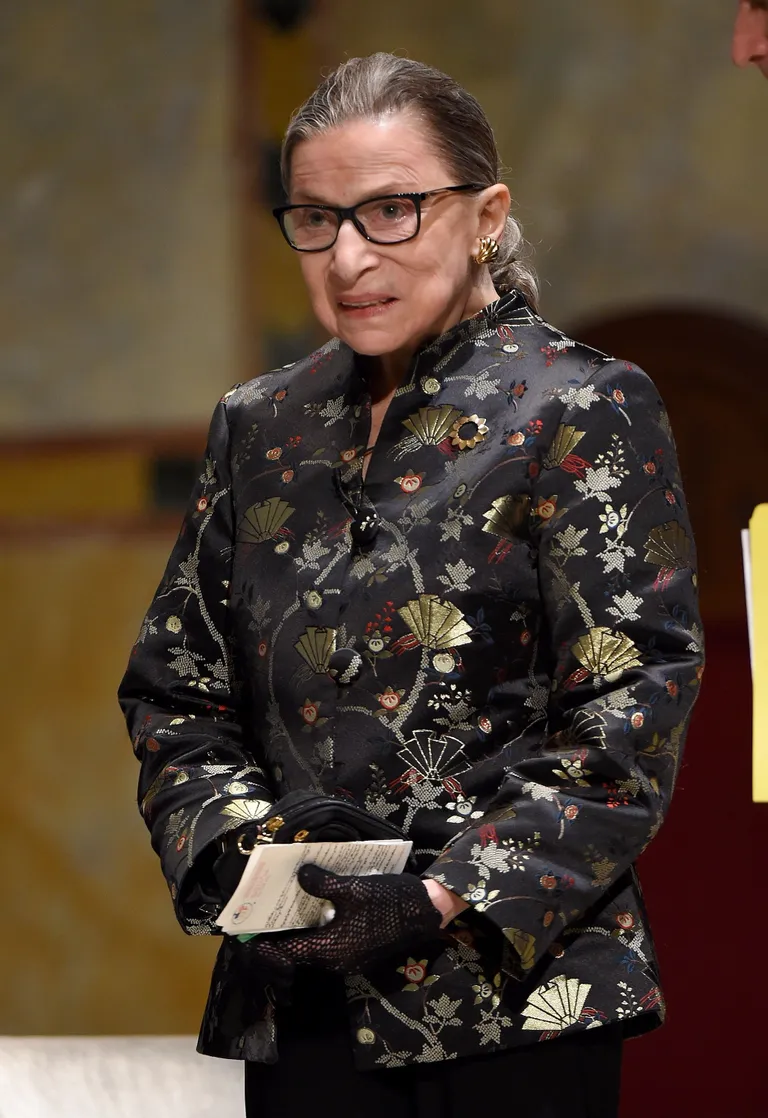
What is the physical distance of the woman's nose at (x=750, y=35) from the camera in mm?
2080

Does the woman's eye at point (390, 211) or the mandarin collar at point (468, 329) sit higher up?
the woman's eye at point (390, 211)

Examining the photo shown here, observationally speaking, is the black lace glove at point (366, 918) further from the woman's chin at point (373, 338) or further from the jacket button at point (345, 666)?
the woman's chin at point (373, 338)

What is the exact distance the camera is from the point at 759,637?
1.90 m

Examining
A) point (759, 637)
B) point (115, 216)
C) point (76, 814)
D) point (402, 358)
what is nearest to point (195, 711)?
point (402, 358)

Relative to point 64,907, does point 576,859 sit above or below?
above

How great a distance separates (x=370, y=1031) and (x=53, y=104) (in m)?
3.68

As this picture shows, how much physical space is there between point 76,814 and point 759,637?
2872 millimetres

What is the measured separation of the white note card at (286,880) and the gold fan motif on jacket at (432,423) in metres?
0.37

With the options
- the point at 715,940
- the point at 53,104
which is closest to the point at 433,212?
the point at 715,940

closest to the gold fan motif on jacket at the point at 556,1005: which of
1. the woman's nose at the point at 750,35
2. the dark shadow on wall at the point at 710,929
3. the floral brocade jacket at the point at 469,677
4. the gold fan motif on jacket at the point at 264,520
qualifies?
the floral brocade jacket at the point at 469,677

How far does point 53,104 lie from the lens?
445 centimetres

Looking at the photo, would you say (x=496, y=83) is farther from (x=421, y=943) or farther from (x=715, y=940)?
(x=421, y=943)

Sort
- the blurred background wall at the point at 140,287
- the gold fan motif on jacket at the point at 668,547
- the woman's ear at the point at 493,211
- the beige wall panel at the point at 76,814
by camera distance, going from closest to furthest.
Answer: the gold fan motif on jacket at the point at 668,547
the woman's ear at the point at 493,211
the blurred background wall at the point at 140,287
the beige wall panel at the point at 76,814

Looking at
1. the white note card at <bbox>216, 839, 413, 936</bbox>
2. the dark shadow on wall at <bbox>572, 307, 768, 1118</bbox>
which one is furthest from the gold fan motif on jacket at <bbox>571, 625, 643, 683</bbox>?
the dark shadow on wall at <bbox>572, 307, 768, 1118</bbox>
